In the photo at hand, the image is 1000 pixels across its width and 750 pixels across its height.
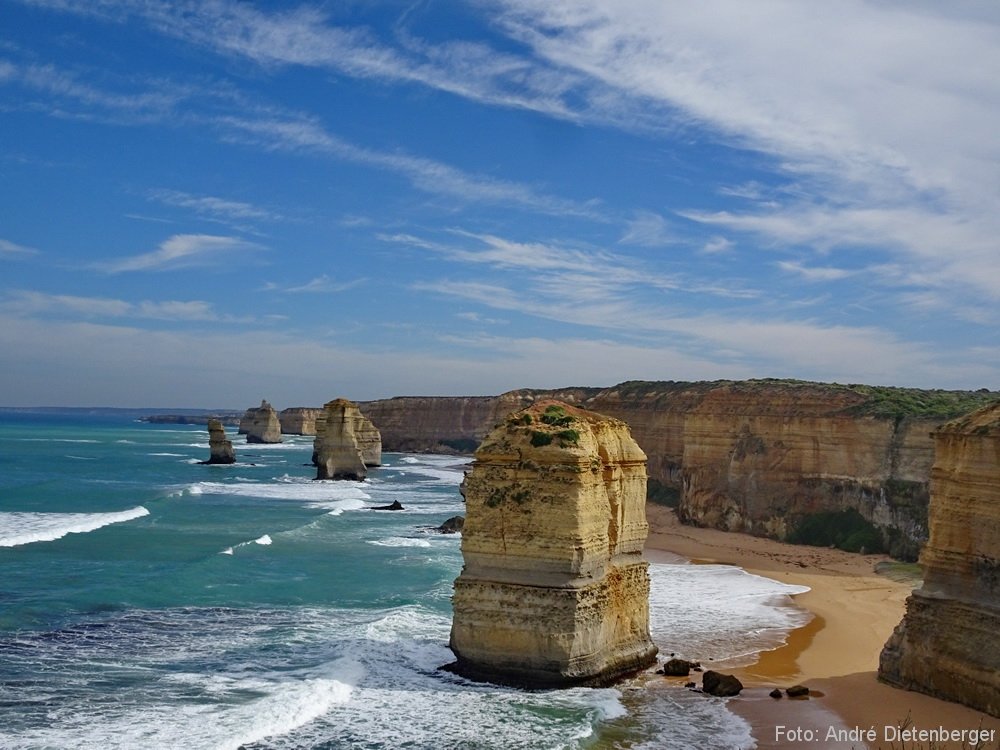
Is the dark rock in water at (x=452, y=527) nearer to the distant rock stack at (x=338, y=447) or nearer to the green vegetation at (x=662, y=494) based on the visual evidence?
the green vegetation at (x=662, y=494)

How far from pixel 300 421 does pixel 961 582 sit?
168587 mm

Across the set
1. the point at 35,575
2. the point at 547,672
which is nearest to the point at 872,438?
the point at 547,672

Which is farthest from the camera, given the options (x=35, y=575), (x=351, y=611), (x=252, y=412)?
(x=252, y=412)

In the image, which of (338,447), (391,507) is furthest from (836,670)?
(338,447)

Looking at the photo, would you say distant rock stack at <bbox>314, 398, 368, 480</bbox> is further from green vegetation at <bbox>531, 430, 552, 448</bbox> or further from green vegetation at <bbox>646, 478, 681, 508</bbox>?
green vegetation at <bbox>531, 430, 552, 448</bbox>

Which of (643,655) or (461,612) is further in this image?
(643,655)

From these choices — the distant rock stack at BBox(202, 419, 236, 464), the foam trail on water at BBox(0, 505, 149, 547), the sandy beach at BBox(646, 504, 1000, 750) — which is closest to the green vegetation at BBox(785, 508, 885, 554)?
the sandy beach at BBox(646, 504, 1000, 750)

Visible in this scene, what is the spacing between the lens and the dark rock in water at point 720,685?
17.9 metres

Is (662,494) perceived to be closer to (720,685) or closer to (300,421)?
(720,685)

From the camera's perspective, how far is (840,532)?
1524 inches

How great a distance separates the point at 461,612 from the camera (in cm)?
1841

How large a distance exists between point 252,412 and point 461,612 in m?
131

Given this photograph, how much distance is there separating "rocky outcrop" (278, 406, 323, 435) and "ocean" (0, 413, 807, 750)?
433 feet

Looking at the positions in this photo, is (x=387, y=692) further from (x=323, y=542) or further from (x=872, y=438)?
(x=872, y=438)
